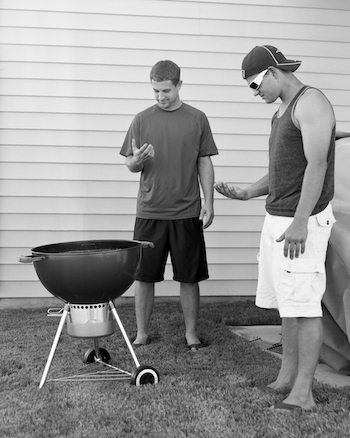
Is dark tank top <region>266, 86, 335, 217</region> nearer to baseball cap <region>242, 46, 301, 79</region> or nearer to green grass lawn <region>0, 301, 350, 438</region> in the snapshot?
baseball cap <region>242, 46, 301, 79</region>

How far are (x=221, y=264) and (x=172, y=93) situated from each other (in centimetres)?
194

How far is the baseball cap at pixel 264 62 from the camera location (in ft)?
8.93

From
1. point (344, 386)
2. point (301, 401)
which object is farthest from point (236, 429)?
point (344, 386)

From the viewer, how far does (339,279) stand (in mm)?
3111

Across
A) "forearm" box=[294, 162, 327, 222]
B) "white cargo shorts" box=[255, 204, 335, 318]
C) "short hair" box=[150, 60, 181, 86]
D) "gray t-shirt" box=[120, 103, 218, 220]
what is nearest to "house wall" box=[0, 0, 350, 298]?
"gray t-shirt" box=[120, 103, 218, 220]

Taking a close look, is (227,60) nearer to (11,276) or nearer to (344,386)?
(11,276)

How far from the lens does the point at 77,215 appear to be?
16.9ft

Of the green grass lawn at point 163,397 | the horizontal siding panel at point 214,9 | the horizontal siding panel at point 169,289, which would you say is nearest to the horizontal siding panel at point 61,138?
the horizontal siding panel at point 214,9

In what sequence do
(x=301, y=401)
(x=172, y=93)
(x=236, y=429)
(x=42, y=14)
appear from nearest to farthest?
(x=236, y=429)
(x=301, y=401)
(x=172, y=93)
(x=42, y=14)

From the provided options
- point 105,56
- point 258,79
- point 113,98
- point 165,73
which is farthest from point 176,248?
point 105,56

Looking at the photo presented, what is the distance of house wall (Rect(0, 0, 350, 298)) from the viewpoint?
503 centimetres

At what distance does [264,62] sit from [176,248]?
1553mm

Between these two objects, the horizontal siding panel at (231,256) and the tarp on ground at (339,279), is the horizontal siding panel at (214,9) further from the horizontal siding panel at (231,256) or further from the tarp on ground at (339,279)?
the tarp on ground at (339,279)

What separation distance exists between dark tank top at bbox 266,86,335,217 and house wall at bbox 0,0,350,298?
2.47 m
